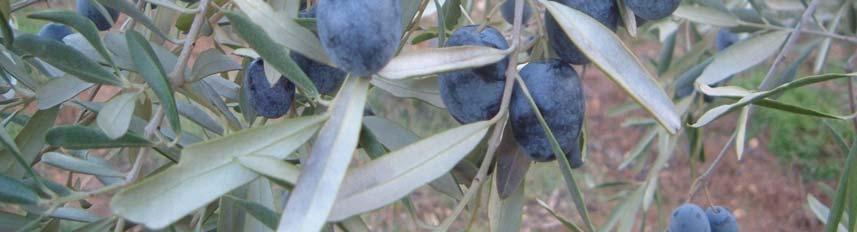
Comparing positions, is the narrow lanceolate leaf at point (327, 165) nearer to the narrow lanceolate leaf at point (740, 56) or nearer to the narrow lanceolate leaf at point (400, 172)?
the narrow lanceolate leaf at point (400, 172)

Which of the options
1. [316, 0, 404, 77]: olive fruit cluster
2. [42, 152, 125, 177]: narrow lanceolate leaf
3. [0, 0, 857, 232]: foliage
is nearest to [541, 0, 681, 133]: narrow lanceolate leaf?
[0, 0, 857, 232]: foliage

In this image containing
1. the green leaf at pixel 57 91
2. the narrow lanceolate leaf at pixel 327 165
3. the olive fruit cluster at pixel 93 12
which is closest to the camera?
the narrow lanceolate leaf at pixel 327 165

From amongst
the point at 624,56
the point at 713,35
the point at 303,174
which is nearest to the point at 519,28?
the point at 624,56

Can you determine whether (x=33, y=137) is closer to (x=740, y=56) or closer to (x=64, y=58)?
(x=64, y=58)

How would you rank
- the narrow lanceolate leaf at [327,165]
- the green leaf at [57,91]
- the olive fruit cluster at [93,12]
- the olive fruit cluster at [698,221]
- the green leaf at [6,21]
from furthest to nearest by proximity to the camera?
the olive fruit cluster at [698,221], the olive fruit cluster at [93,12], the green leaf at [57,91], the green leaf at [6,21], the narrow lanceolate leaf at [327,165]

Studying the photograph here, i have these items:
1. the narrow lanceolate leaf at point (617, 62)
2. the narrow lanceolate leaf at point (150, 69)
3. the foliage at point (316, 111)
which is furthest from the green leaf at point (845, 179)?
the narrow lanceolate leaf at point (150, 69)
